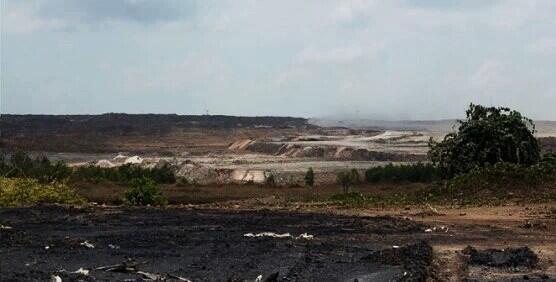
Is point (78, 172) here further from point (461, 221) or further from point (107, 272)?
point (107, 272)

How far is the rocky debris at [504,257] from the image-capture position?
13.2 meters

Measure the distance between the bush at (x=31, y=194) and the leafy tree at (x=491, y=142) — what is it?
14.2 m

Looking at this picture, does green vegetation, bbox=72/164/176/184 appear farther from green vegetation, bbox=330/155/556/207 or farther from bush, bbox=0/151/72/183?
green vegetation, bbox=330/155/556/207

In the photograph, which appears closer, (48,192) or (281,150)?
(48,192)

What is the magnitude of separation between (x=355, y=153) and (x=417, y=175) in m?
34.2

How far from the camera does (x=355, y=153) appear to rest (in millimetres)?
74500

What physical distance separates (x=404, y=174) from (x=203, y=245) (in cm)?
2847

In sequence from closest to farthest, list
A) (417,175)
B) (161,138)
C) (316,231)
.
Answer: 1. (316,231)
2. (417,175)
3. (161,138)

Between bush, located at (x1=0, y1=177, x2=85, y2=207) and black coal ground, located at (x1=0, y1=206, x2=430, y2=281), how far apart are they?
2.88 metres

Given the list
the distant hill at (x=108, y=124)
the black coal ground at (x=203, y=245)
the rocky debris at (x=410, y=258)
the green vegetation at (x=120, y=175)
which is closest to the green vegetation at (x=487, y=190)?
the black coal ground at (x=203, y=245)

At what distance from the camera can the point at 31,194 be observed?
74.8 ft

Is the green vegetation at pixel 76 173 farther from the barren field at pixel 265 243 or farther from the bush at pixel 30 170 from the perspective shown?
the barren field at pixel 265 243

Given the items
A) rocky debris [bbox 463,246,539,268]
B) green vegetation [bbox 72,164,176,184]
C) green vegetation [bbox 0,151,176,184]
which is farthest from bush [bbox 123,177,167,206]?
green vegetation [bbox 72,164,176,184]

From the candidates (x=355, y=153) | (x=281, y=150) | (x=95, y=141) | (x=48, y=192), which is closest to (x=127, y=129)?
(x=95, y=141)
